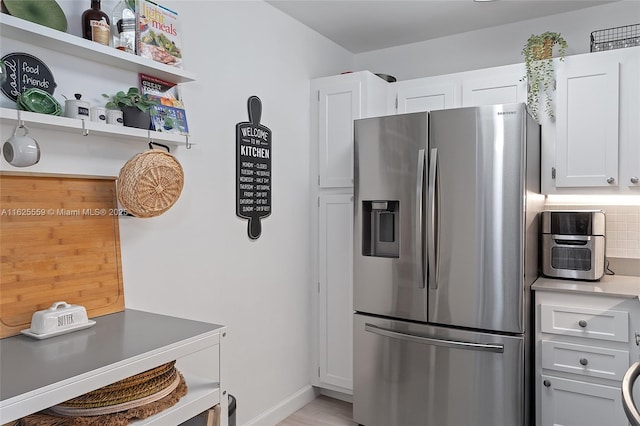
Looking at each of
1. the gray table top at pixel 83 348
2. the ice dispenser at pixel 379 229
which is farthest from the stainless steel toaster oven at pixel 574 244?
the gray table top at pixel 83 348

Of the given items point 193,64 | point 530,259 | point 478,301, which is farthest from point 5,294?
point 530,259

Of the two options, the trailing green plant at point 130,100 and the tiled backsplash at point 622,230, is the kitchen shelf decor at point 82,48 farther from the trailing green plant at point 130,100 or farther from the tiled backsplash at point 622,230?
the tiled backsplash at point 622,230

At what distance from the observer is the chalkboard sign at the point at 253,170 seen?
8.64 feet

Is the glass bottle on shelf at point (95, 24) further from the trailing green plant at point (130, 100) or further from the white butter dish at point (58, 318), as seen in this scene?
the white butter dish at point (58, 318)

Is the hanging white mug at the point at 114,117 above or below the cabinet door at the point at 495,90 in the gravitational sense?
below

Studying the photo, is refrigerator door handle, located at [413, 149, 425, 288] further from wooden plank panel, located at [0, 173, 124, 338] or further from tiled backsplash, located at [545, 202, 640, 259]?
wooden plank panel, located at [0, 173, 124, 338]

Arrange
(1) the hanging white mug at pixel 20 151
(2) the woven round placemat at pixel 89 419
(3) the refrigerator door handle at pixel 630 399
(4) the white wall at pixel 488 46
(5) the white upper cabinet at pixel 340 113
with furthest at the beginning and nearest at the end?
1. (5) the white upper cabinet at pixel 340 113
2. (4) the white wall at pixel 488 46
3. (1) the hanging white mug at pixel 20 151
4. (2) the woven round placemat at pixel 89 419
5. (3) the refrigerator door handle at pixel 630 399

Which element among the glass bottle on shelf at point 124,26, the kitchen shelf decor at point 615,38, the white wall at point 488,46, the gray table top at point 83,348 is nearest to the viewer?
the gray table top at point 83,348

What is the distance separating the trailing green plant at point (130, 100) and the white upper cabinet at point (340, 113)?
1.51 m

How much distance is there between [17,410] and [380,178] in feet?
6.95

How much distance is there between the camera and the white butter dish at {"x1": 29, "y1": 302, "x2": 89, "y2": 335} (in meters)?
1.48

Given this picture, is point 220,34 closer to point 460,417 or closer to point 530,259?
point 530,259

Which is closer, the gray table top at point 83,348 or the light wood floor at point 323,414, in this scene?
the gray table top at point 83,348

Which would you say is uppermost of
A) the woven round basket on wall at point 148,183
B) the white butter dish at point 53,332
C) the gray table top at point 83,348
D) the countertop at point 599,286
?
the woven round basket on wall at point 148,183
